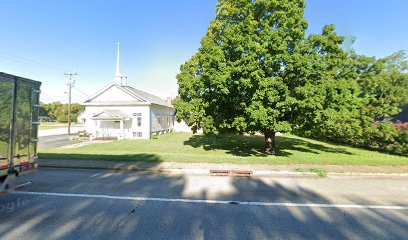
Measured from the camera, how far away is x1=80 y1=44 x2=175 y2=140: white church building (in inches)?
1006

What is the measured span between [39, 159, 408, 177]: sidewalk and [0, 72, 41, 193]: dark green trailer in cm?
363

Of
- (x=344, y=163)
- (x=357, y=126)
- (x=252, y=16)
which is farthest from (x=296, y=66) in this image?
(x=357, y=126)

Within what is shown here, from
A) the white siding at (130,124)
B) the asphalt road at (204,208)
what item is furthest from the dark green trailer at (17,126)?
the white siding at (130,124)

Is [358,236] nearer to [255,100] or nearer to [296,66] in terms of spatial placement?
[255,100]

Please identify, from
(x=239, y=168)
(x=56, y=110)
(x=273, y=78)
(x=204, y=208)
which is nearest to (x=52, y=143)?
(x=239, y=168)

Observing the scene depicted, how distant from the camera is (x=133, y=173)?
26.5 ft

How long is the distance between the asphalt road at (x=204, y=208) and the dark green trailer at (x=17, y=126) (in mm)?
907

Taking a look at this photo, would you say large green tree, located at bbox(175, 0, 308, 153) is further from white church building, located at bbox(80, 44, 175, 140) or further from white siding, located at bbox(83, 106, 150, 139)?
white church building, located at bbox(80, 44, 175, 140)

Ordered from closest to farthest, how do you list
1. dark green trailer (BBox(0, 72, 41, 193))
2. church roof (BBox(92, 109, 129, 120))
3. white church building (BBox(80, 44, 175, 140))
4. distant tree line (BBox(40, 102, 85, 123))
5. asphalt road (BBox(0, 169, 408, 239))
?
1. asphalt road (BBox(0, 169, 408, 239))
2. dark green trailer (BBox(0, 72, 41, 193))
3. church roof (BBox(92, 109, 129, 120))
4. white church building (BBox(80, 44, 175, 140))
5. distant tree line (BBox(40, 102, 85, 123))

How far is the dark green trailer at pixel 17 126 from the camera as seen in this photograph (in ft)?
14.9

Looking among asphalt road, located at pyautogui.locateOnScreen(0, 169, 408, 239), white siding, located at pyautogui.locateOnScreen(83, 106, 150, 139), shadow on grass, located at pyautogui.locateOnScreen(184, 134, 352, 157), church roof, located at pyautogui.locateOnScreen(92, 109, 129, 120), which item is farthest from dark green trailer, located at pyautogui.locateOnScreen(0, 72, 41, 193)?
white siding, located at pyautogui.locateOnScreen(83, 106, 150, 139)

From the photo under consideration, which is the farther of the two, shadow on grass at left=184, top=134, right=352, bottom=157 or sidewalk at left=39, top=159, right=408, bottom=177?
shadow on grass at left=184, top=134, right=352, bottom=157

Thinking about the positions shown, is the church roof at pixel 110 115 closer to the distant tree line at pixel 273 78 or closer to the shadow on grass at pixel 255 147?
the shadow on grass at pixel 255 147

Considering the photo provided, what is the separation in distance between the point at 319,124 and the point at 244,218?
8629 mm
